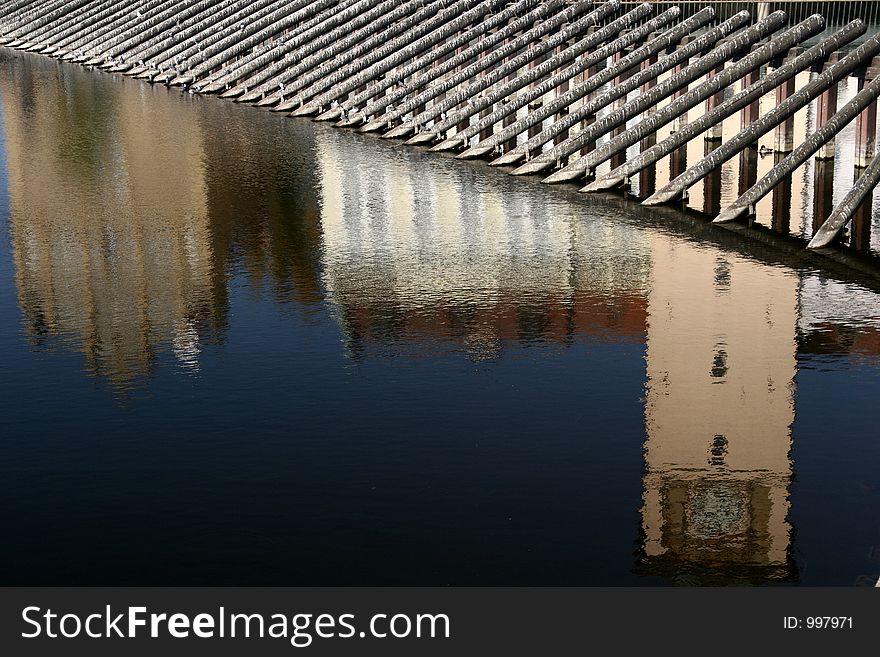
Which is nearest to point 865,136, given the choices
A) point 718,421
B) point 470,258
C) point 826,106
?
point 826,106

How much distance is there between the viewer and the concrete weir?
2578 centimetres

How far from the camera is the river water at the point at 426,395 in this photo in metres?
11.6

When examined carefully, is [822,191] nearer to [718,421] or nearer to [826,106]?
[826,106]

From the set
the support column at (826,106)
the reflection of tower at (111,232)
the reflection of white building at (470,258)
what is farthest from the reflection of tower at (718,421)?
the support column at (826,106)

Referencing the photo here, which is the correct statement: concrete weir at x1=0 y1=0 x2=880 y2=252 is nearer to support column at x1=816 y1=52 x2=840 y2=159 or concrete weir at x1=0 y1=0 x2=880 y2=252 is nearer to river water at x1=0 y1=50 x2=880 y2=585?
support column at x1=816 y1=52 x2=840 y2=159

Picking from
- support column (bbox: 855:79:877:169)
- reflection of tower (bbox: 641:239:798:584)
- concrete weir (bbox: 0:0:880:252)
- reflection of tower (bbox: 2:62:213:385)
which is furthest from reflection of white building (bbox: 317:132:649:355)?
support column (bbox: 855:79:877:169)

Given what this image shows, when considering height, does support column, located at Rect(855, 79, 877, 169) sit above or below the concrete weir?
below

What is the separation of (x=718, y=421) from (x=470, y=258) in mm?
7060

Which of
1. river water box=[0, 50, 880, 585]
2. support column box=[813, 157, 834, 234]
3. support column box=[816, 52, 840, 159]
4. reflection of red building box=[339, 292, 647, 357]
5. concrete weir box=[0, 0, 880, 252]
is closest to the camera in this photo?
river water box=[0, 50, 880, 585]

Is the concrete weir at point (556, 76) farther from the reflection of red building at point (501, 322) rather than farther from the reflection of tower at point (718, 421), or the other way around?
the reflection of red building at point (501, 322)

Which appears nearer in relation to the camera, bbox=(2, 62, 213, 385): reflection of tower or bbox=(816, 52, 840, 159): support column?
bbox=(2, 62, 213, 385): reflection of tower

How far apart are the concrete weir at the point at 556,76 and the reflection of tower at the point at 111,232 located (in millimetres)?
4581

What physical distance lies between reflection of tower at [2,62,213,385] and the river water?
75 millimetres
